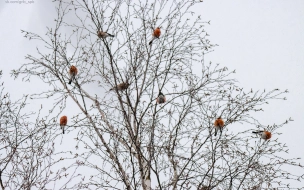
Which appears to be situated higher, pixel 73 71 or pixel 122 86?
pixel 73 71

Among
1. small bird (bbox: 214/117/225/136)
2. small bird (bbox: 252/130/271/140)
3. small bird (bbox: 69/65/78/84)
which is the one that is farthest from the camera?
small bird (bbox: 69/65/78/84)

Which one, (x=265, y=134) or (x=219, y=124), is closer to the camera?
(x=219, y=124)

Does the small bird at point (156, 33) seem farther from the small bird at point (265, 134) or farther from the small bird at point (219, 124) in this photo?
the small bird at point (265, 134)

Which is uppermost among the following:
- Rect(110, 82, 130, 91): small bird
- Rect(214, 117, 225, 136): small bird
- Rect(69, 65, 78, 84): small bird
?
Rect(69, 65, 78, 84): small bird

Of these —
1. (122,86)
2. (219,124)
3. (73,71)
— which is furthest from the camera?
(73,71)

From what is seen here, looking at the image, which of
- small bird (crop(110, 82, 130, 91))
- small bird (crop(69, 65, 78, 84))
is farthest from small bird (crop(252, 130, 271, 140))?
small bird (crop(69, 65, 78, 84))

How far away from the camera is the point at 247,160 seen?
3.63 meters

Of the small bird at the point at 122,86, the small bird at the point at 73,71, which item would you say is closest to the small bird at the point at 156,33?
the small bird at the point at 122,86

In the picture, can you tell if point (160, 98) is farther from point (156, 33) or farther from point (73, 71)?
point (73, 71)

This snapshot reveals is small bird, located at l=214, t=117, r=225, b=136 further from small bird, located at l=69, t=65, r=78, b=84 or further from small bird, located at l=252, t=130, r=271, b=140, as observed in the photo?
small bird, located at l=69, t=65, r=78, b=84

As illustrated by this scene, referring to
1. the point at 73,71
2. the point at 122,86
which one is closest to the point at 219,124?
the point at 122,86

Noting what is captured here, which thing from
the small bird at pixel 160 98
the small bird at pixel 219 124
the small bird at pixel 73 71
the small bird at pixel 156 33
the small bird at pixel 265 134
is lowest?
the small bird at pixel 265 134

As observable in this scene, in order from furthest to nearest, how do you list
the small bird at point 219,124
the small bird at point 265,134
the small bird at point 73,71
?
the small bird at point 73,71 → the small bird at point 265,134 → the small bird at point 219,124

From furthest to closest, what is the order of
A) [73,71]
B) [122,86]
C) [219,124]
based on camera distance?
[73,71] → [122,86] → [219,124]
